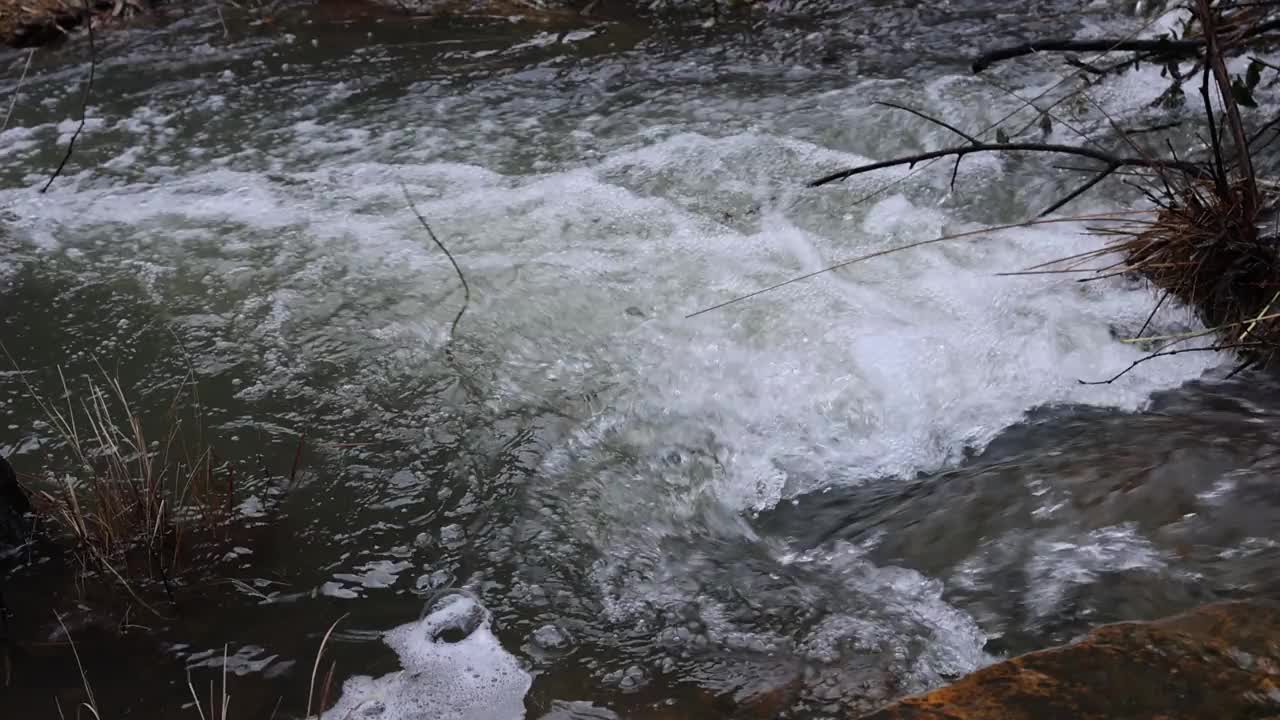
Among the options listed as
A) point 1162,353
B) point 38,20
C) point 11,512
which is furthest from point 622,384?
point 38,20

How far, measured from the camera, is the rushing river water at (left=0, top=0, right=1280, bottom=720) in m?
2.29

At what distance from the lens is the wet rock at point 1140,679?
164 cm

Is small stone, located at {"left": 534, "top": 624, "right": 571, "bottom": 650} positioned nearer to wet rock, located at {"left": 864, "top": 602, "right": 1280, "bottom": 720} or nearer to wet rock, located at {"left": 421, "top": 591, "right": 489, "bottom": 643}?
wet rock, located at {"left": 421, "top": 591, "right": 489, "bottom": 643}

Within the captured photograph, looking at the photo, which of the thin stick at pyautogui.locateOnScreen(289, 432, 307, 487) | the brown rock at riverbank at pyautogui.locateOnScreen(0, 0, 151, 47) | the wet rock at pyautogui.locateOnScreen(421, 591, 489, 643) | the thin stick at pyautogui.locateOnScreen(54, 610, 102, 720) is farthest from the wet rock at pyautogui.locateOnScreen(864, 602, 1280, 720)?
the brown rock at riverbank at pyautogui.locateOnScreen(0, 0, 151, 47)

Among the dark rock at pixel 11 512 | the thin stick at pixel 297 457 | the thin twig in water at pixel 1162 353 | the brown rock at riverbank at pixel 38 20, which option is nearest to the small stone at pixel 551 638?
the thin stick at pixel 297 457

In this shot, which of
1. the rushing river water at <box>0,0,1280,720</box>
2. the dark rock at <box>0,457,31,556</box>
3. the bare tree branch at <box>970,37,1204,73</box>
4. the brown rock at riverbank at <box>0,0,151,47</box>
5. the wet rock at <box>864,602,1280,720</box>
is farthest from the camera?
the brown rock at riverbank at <box>0,0,151,47</box>

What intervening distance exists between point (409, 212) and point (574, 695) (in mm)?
2845

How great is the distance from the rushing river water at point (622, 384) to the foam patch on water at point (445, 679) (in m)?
0.01

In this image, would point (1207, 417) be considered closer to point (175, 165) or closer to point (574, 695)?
point (574, 695)

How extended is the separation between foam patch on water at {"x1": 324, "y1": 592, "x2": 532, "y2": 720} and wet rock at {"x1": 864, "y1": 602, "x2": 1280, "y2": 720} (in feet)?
Answer: 2.89

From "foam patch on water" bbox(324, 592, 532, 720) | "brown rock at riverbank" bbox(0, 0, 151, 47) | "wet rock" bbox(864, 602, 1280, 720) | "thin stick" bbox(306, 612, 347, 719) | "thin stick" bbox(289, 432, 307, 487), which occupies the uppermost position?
"brown rock at riverbank" bbox(0, 0, 151, 47)

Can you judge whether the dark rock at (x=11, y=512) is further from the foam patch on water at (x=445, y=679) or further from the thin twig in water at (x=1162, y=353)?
the thin twig in water at (x=1162, y=353)

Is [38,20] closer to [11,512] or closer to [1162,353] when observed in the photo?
[11,512]

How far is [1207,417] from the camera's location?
113 inches
